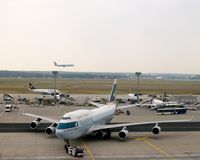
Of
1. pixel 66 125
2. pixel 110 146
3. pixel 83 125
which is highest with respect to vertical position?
pixel 66 125

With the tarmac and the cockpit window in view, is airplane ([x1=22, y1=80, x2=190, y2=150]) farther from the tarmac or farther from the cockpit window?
the tarmac

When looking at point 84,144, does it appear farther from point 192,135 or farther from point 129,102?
point 129,102

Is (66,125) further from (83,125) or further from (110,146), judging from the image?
(110,146)

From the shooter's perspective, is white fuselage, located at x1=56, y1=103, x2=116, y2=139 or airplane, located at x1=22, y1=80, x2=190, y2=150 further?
airplane, located at x1=22, y1=80, x2=190, y2=150

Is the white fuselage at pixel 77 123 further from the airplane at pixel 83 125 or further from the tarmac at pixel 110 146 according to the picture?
the tarmac at pixel 110 146

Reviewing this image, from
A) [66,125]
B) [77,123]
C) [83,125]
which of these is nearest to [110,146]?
[83,125]

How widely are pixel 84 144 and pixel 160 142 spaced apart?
30.1ft

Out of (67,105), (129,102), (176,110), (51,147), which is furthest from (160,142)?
(129,102)

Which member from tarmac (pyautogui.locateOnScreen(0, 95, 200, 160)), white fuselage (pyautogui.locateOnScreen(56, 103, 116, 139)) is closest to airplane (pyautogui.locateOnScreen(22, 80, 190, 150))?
white fuselage (pyautogui.locateOnScreen(56, 103, 116, 139))

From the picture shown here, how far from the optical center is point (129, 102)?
112625 mm

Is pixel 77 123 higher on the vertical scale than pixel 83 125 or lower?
higher

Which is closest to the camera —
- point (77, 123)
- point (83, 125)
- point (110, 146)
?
point (77, 123)

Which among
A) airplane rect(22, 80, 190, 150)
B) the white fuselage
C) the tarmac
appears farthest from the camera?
airplane rect(22, 80, 190, 150)

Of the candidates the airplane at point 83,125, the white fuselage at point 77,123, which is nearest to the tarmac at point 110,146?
the airplane at point 83,125
